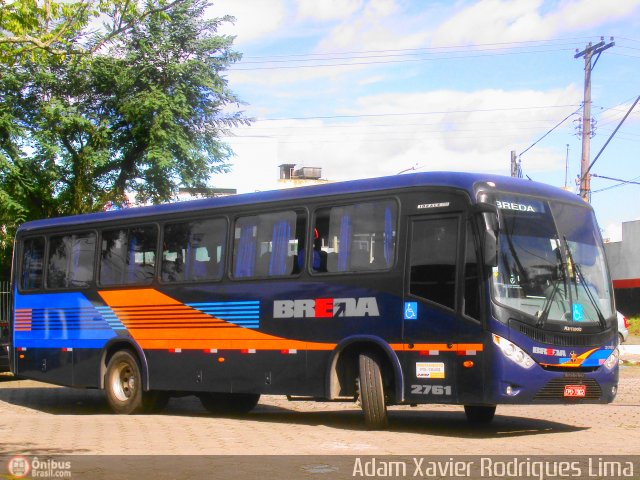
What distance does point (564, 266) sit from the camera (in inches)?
492

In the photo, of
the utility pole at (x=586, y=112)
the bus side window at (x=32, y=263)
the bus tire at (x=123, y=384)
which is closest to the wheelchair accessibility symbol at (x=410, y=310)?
the bus tire at (x=123, y=384)

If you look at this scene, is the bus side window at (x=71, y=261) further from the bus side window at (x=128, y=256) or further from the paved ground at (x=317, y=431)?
the paved ground at (x=317, y=431)

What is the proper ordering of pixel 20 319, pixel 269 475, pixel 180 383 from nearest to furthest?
pixel 269 475, pixel 180 383, pixel 20 319

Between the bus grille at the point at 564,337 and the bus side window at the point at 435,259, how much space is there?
933 mm

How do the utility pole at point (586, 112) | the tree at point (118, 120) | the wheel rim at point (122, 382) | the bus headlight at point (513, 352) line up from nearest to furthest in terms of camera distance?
1. the bus headlight at point (513, 352)
2. the wheel rim at point (122, 382)
3. the tree at point (118, 120)
4. the utility pole at point (586, 112)

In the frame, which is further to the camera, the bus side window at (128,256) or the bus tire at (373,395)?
the bus side window at (128,256)

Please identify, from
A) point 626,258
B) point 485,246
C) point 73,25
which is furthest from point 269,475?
point 626,258

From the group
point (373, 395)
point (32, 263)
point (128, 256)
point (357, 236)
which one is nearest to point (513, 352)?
point (373, 395)

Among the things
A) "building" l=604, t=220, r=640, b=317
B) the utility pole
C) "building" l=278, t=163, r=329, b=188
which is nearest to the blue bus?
the utility pole

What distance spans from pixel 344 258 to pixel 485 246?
2.27m

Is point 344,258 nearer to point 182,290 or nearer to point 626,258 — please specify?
point 182,290

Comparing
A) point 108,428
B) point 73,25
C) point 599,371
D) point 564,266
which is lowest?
point 108,428

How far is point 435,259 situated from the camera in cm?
1255

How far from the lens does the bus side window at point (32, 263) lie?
60.9ft
